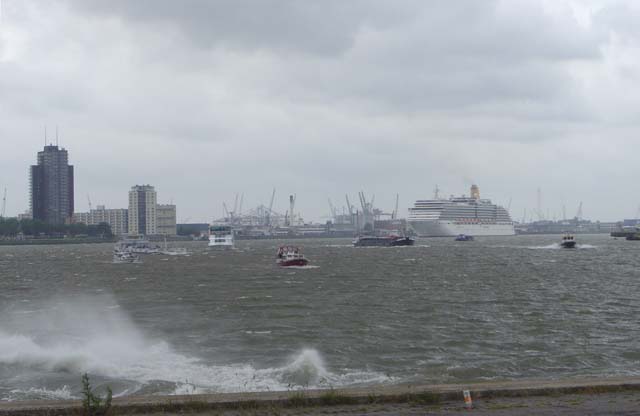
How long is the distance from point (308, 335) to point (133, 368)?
7168 millimetres

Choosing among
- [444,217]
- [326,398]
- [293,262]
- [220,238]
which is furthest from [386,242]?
[326,398]

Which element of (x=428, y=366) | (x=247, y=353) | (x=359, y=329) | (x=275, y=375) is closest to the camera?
(x=275, y=375)

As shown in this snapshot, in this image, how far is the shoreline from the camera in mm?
10445

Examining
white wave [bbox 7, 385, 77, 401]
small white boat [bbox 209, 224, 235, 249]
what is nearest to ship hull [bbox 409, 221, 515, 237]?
small white boat [bbox 209, 224, 235, 249]

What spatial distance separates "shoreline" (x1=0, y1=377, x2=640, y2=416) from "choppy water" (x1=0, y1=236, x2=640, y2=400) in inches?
187

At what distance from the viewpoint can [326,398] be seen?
1079cm

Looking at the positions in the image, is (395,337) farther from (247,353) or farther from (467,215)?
(467,215)

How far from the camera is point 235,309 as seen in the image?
3197cm

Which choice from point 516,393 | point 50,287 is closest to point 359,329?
point 516,393

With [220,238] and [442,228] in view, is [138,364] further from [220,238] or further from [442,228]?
[442,228]

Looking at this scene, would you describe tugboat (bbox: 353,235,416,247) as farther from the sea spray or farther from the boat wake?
the boat wake

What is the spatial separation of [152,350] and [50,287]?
31246 millimetres

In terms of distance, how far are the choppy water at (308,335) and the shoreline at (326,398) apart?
4.75m

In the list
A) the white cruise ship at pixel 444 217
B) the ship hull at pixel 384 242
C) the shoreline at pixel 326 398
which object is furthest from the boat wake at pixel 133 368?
the white cruise ship at pixel 444 217
